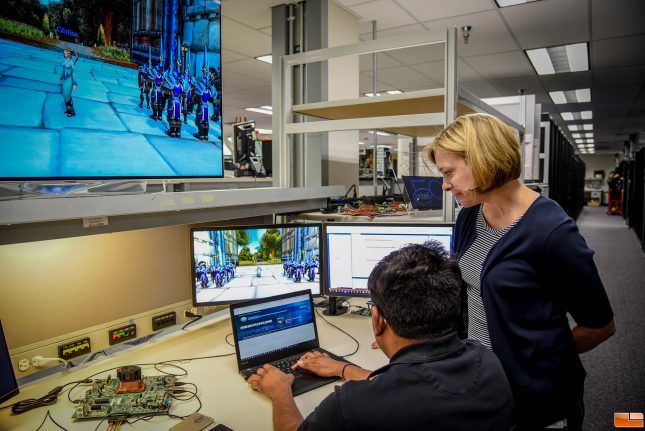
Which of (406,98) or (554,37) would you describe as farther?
(554,37)

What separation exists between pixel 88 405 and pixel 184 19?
1.25 meters

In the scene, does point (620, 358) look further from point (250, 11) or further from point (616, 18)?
point (250, 11)

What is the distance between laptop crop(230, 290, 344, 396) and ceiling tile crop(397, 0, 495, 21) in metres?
3.13

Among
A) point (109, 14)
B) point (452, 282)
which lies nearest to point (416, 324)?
point (452, 282)

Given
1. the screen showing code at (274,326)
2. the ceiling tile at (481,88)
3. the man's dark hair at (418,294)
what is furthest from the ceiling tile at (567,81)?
the man's dark hair at (418,294)

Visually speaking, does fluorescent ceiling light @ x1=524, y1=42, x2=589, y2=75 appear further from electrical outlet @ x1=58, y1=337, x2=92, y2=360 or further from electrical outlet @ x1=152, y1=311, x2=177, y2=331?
electrical outlet @ x1=58, y1=337, x2=92, y2=360

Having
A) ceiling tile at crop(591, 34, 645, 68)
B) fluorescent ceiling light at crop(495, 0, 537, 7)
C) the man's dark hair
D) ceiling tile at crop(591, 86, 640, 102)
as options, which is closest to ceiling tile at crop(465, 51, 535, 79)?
ceiling tile at crop(591, 34, 645, 68)

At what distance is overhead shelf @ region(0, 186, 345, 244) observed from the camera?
97 centimetres

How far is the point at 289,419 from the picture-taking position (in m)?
1.03

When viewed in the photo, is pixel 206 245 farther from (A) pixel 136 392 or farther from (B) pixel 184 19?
(B) pixel 184 19

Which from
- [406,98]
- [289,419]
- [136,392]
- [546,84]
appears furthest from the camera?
[546,84]

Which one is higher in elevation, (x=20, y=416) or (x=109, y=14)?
(x=109, y=14)

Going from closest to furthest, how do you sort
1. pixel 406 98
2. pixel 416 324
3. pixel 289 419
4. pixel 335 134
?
pixel 416 324 → pixel 289 419 → pixel 406 98 → pixel 335 134

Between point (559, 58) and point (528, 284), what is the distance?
17.4 ft
